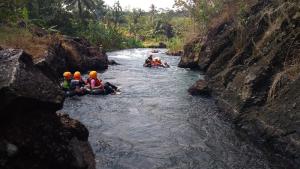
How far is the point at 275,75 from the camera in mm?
11195

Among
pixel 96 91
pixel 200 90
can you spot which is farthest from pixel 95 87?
pixel 200 90

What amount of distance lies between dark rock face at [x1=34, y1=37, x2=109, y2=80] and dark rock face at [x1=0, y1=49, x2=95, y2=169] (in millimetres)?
11668

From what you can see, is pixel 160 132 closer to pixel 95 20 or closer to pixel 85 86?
pixel 85 86

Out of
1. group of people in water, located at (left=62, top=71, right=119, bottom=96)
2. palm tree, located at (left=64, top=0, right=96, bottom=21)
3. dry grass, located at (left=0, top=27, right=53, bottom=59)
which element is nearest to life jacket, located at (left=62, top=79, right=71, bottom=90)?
group of people in water, located at (left=62, top=71, right=119, bottom=96)

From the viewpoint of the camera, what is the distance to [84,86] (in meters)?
16.5

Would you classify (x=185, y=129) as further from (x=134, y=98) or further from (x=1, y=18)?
(x=1, y=18)

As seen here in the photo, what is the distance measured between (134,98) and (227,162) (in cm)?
794

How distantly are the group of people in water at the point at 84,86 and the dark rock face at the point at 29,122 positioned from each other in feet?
31.7

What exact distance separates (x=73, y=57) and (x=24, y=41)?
4113 mm

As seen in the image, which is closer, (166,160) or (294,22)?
(166,160)

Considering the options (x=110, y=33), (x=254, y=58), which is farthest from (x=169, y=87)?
(x=110, y=33)

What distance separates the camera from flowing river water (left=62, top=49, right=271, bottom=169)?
27.6ft

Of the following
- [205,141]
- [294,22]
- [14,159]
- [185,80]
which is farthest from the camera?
[185,80]

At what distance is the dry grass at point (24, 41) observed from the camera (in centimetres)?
1825
